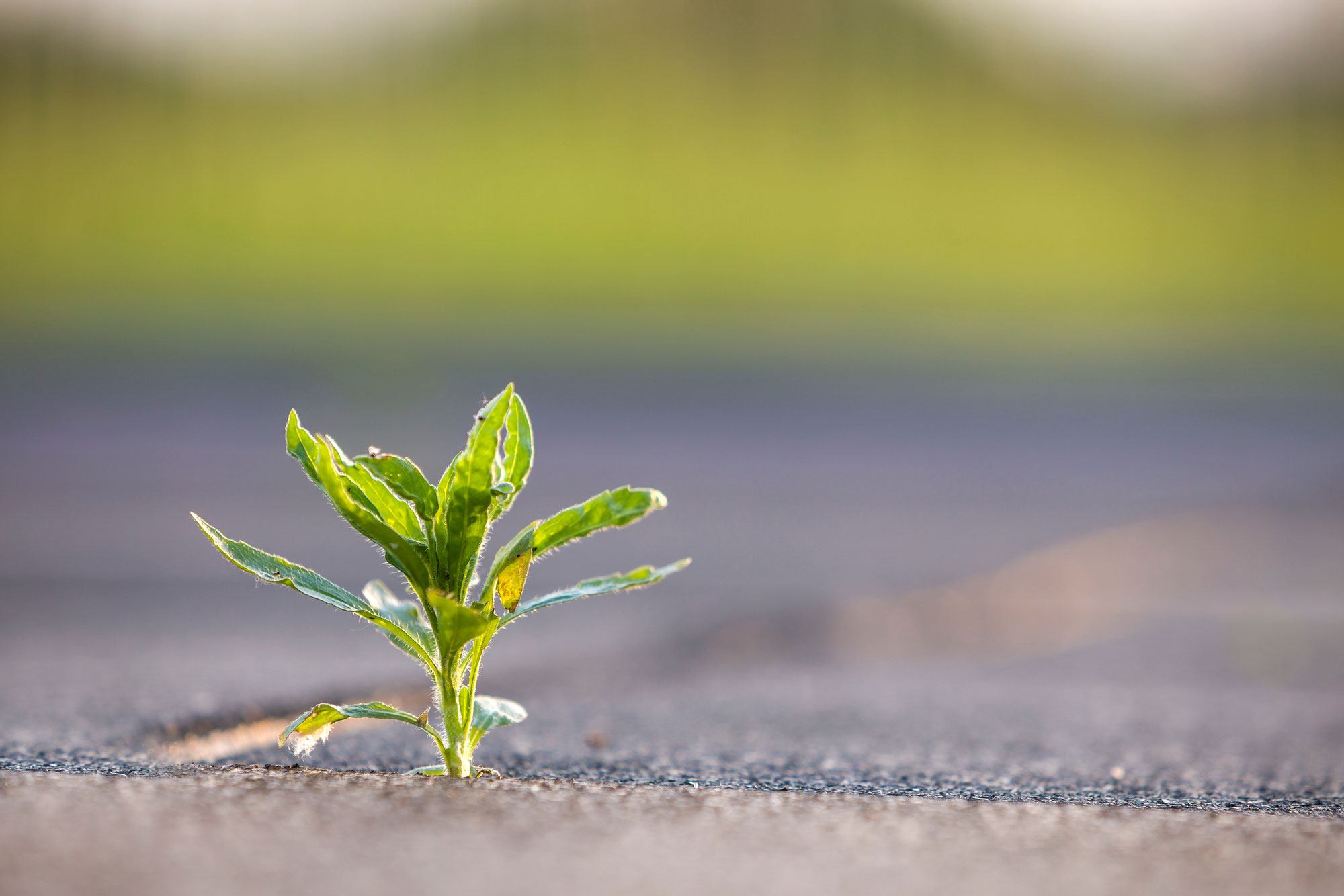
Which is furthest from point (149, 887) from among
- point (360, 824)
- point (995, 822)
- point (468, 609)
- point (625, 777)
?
point (995, 822)

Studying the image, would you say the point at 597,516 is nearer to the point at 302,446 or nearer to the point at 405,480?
the point at 405,480

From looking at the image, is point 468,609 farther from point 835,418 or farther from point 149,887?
point 835,418

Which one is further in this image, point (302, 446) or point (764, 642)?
point (764, 642)

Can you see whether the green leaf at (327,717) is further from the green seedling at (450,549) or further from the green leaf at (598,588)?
the green leaf at (598,588)

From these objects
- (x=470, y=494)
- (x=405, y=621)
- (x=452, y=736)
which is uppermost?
(x=470, y=494)

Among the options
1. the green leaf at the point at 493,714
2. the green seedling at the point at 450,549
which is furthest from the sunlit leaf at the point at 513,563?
the green leaf at the point at 493,714

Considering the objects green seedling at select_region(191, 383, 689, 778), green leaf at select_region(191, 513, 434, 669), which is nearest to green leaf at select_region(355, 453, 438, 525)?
green seedling at select_region(191, 383, 689, 778)

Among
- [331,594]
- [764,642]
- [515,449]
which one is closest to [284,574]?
[331,594]
